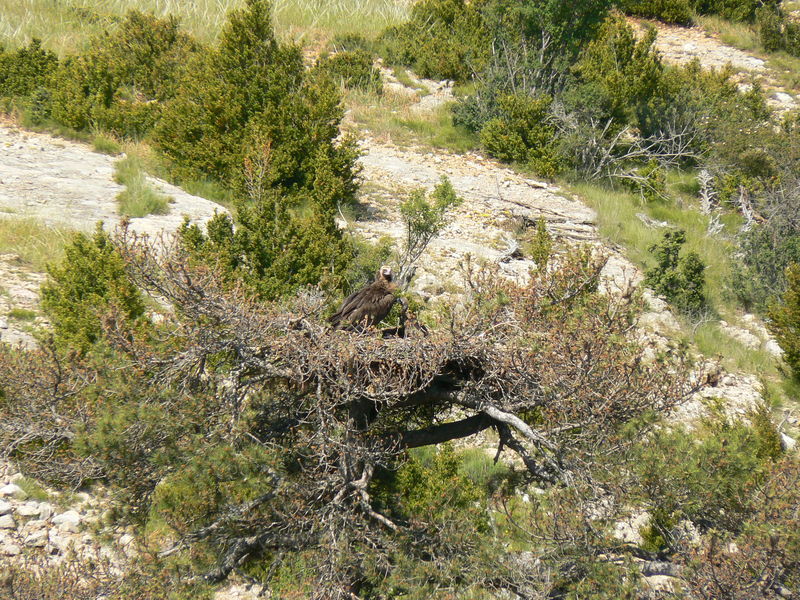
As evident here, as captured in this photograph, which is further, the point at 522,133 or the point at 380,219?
the point at 522,133

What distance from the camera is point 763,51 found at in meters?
21.6

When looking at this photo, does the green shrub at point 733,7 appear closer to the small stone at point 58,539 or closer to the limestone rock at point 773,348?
the limestone rock at point 773,348

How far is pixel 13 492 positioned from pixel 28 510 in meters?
0.22

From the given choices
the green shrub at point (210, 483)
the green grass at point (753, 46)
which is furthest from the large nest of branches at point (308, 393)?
the green grass at point (753, 46)

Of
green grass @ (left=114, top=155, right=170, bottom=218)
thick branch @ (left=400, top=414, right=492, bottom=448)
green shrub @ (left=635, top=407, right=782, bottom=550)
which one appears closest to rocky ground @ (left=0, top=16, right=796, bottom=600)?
green grass @ (left=114, top=155, right=170, bottom=218)

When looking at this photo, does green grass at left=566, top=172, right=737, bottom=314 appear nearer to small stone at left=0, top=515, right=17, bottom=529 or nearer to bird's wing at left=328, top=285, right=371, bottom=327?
bird's wing at left=328, top=285, right=371, bottom=327

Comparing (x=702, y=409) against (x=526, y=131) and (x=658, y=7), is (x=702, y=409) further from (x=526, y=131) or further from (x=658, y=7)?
(x=658, y=7)

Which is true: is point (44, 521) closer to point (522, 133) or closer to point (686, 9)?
point (522, 133)

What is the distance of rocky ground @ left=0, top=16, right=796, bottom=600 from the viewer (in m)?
5.73

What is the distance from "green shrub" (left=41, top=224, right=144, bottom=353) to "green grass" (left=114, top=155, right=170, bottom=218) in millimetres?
3007

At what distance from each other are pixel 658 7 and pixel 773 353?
16.7 m

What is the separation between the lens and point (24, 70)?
1341 cm

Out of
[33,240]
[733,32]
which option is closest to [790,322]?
[33,240]

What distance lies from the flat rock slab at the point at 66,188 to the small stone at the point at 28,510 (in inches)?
176
